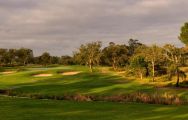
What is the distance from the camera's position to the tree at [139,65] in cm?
7631

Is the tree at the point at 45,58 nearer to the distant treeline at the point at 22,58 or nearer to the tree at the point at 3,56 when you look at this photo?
the distant treeline at the point at 22,58

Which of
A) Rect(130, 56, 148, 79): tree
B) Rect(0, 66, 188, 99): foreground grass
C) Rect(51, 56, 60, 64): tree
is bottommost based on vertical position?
Rect(0, 66, 188, 99): foreground grass

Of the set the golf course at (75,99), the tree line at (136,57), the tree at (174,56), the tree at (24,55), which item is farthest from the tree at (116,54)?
the tree at (24,55)

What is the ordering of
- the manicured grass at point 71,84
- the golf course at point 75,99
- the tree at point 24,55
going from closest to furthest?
the golf course at point 75,99, the manicured grass at point 71,84, the tree at point 24,55

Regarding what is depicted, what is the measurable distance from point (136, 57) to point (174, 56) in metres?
11.5

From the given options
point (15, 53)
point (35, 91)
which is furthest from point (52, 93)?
point (15, 53)

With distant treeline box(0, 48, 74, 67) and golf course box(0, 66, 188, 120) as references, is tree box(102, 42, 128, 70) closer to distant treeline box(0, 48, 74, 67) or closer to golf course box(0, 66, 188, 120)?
golf course box(0, 66, 188, 120)

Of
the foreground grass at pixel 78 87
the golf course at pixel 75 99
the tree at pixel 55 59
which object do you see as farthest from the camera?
the tree at pixel 55 59

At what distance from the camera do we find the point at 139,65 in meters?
76.7

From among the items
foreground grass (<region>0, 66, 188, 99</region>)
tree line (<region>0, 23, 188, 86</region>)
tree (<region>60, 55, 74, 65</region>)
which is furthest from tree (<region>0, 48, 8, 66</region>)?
foreground grass (<region>0, 66, 188, 99</region>)

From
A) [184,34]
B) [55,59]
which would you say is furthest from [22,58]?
[184,34]

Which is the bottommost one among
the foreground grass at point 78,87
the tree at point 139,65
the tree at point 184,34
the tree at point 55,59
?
the foreground grass at point 78,87

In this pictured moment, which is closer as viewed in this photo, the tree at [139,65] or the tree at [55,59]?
the tree at [139,65]

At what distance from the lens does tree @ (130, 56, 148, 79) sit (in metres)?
76.3
